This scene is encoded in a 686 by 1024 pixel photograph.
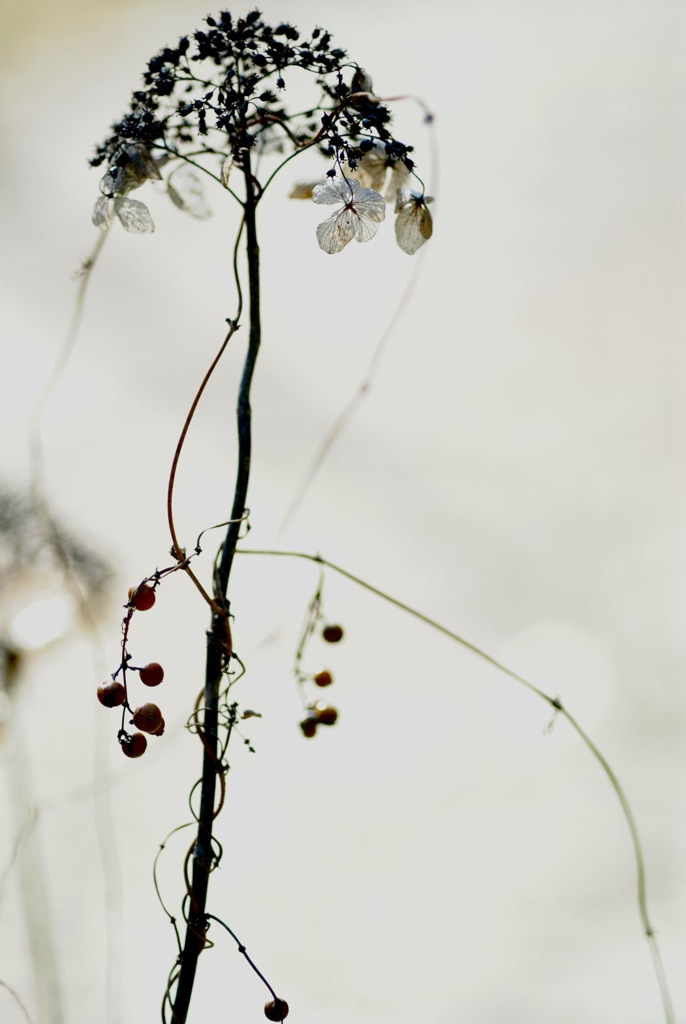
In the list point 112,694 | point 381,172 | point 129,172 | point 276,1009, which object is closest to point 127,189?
point 129,172

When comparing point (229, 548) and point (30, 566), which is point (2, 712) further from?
point (229, 548)

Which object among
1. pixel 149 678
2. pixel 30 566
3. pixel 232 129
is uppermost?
pixel 30 566

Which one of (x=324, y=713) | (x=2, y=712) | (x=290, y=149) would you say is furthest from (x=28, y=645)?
(x=290, y=149)

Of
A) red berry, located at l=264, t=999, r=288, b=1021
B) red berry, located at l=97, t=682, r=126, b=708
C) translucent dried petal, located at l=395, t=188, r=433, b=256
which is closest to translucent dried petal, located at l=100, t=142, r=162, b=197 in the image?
translucent dried petal, located at l=395, t=188, r=433, b=256

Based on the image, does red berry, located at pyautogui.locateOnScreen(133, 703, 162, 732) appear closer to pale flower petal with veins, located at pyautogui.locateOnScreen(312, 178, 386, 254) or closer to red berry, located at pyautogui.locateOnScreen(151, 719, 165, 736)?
red berry, located at pyautogui.locateOnScreen(151, 719, 165, 736)

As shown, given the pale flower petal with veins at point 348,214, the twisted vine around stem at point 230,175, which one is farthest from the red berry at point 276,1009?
the pale flower petal with veins at point 348,214

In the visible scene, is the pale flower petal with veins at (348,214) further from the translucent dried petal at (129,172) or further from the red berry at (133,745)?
the red berry at (133,745)
